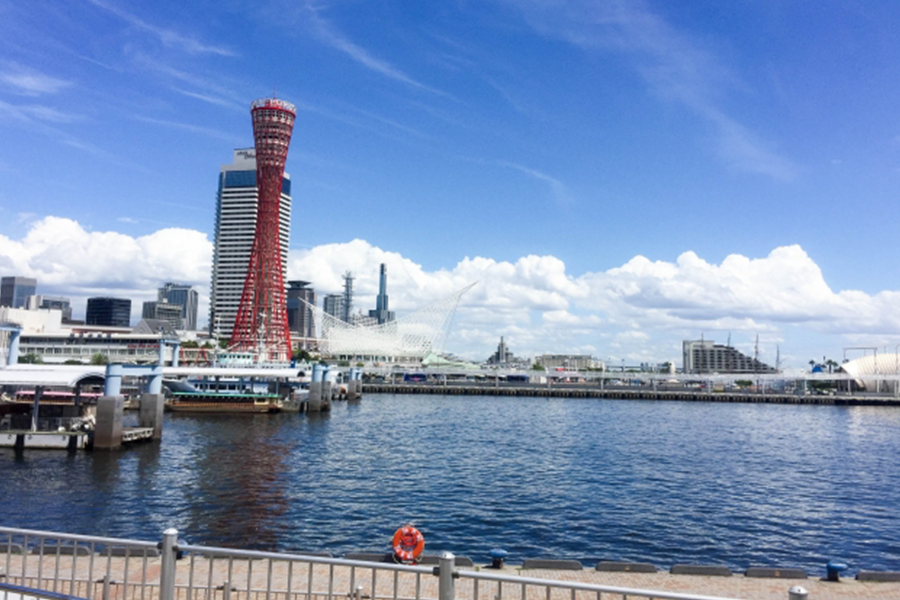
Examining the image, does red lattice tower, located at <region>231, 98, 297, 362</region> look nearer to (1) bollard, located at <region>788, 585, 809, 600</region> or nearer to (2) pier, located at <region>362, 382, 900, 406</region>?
(2) pier, located at <region>362, 382, 900, 406</region>

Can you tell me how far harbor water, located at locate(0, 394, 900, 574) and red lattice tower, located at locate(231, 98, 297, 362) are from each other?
50.5 meters

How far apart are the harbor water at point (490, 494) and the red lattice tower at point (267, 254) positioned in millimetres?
50526

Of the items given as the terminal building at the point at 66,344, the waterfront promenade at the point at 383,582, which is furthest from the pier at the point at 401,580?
the terminal building at the point at 66,344

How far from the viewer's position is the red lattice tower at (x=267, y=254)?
93938 millimetres

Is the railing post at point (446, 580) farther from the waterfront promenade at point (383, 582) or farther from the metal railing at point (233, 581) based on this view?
the waterfront promenade at point (383, 582)

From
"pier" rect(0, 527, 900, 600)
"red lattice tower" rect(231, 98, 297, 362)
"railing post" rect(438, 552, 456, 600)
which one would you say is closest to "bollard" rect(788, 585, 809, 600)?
"railing post" rect(438, 552, 456, 600)

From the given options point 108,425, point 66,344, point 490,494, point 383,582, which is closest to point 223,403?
point 108,425

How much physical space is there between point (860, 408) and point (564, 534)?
98.8 meters

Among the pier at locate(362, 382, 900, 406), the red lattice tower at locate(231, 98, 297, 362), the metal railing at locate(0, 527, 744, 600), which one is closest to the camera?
the metal railing at locate(0, 527, 744, 600)

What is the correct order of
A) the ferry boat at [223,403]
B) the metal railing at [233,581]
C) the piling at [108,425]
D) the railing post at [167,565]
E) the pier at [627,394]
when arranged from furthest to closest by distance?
the pier at [627,394], the ferry boat at [223,403], the piling at [108,425], the metal railing at [233,581], the railing post at [167,565]

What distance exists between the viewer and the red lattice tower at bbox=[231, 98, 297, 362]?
9394 cm

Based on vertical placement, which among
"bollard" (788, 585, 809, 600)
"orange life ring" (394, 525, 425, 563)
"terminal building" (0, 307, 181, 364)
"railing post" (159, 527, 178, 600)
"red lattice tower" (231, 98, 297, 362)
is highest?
"red lattice tower" (231, 98, 297, 362)

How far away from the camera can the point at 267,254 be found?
9869cm

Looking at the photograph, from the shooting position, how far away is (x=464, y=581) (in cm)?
1237
